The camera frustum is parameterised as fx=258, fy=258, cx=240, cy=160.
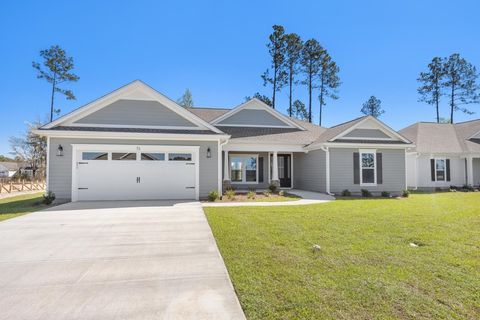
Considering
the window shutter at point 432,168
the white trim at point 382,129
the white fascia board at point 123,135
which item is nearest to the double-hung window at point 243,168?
the white fascia board at point 123,135

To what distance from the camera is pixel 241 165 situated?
16.4m

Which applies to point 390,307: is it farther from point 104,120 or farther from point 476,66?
point 476,66

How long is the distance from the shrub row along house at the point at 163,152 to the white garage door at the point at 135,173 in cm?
4

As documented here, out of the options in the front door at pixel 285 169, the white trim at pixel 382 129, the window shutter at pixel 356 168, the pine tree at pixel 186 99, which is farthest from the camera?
the pine tree at pixel 186 99

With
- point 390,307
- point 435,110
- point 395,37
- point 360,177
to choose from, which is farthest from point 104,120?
point 435,110

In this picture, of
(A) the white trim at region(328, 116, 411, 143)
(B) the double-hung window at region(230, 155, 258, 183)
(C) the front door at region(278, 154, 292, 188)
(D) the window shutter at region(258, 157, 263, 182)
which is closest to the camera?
(A) the white trim at region(328, 116, 411, 143)

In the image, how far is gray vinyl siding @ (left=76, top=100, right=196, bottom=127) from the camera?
38.5ft

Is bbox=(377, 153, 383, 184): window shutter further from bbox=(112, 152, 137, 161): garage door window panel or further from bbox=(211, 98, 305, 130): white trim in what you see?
bbox=(112, 152, 137, 161): garage door window panel

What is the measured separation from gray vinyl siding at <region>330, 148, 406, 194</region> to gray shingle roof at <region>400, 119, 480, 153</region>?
482 cm

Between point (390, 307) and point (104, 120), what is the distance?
12326mm

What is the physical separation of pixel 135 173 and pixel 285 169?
32.0 feet

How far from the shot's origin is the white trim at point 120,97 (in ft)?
37.1

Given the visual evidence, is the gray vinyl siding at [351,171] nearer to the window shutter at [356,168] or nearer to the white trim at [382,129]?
the window shutter at [356,168]

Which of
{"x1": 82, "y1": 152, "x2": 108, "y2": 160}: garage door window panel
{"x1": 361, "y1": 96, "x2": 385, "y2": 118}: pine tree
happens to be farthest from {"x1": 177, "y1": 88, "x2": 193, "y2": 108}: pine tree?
{"x1": 82, "y1": 152, "x2": 108, "y2": 160}: garage door window panel
